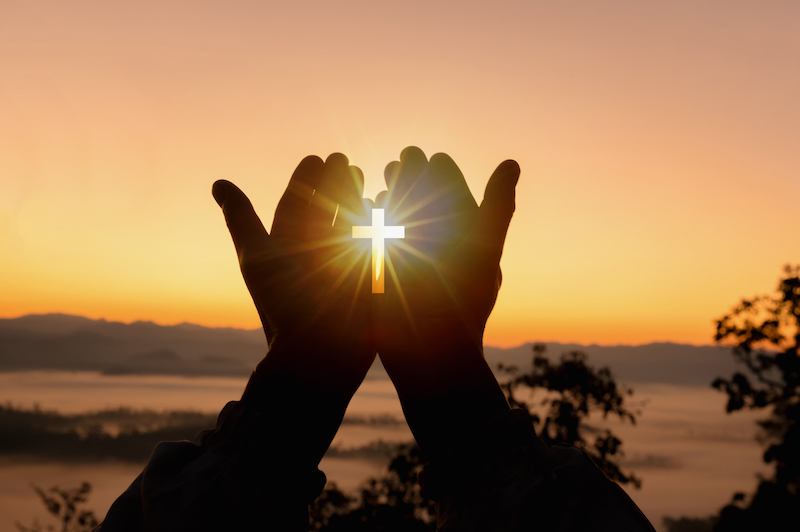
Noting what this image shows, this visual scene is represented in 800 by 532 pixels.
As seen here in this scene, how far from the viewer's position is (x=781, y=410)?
29.2ft

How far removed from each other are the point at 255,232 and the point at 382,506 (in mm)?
7151

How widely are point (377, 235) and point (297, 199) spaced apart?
0.41 metres

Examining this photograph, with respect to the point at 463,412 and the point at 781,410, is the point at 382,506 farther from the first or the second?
the point at 463,412

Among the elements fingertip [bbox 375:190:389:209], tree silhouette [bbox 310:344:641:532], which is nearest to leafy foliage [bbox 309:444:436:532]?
tree silhouette [bbox 310:344:641:532]

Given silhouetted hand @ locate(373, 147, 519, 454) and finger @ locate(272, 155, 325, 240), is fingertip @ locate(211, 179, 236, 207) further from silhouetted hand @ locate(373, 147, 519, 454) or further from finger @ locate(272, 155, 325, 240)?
silhouetted hand @ locate(373, 147, 519, 454)

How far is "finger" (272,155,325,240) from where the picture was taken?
96.0 inches

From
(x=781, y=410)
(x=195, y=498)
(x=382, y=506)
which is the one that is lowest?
(x=382, y=506)

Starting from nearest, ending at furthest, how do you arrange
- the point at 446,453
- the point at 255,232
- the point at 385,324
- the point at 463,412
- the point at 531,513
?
the point at 531,513 → the point at 446,453 → the point at 463,412 → the point at 385,324 → the point at 255,232

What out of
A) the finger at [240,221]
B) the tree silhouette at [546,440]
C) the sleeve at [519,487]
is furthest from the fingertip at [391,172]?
the tree silhouette at [546,440]

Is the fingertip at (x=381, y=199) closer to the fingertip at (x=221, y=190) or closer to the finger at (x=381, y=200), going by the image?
the finger at (x=381, y=200)

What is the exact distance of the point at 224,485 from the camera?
4.17 ft

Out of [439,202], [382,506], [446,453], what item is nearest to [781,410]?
[382,506]

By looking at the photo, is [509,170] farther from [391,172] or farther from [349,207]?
[349,207]

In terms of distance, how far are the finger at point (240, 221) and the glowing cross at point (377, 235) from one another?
1.47 ft
